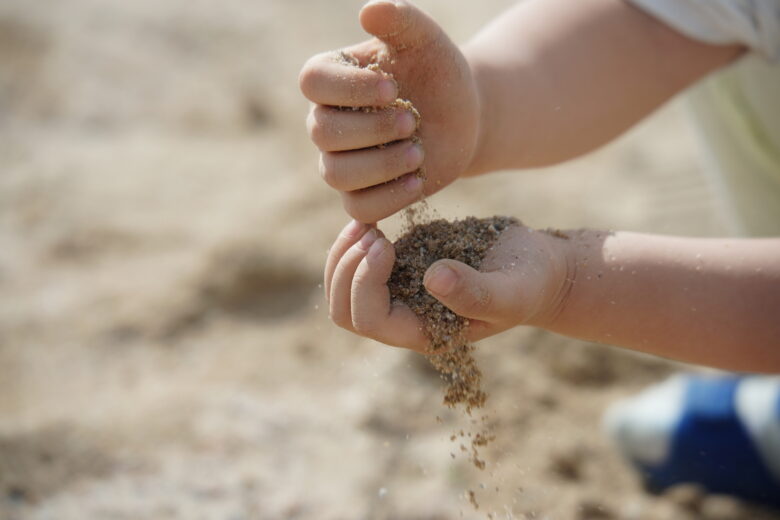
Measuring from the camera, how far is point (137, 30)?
459cm

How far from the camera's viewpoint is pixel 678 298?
4.87ft

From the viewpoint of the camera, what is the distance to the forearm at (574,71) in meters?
1.80

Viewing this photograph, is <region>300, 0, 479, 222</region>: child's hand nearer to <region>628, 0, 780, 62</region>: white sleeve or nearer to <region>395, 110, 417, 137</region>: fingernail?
<region>395, 110, 417, 137</region>: fingernail

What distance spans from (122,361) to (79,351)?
6.2 inches

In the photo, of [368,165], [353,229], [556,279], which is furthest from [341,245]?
[556,279]

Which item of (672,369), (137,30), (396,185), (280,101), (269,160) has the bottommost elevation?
(672,369)

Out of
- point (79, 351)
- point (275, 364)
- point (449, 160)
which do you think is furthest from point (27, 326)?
point (449, 160)

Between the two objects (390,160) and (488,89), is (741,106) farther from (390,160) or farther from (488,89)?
(390,160)

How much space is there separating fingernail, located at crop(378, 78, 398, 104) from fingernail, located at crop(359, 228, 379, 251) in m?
0.23

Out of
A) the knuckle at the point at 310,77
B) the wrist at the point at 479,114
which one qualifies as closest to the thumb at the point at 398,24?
the knuckle at the point at 310,77

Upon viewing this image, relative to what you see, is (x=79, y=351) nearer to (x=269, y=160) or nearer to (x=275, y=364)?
(x=275, y=364)

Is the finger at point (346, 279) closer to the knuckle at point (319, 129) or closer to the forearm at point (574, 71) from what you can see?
the knuckle at point (319, 129)

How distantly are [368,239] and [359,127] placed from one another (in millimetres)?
200

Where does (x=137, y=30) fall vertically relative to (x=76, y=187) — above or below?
above
